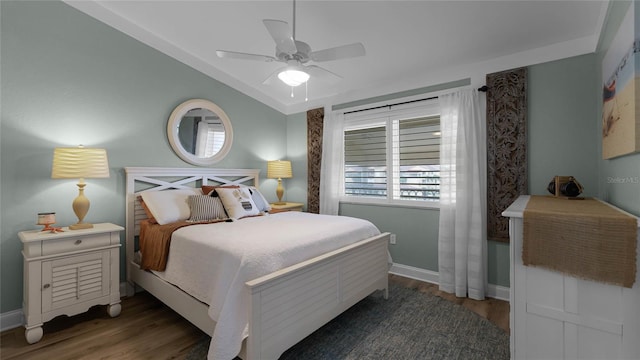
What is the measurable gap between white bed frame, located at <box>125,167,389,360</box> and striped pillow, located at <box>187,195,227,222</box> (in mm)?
585

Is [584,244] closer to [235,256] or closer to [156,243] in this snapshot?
[235,256]

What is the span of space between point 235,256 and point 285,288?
0.37 m

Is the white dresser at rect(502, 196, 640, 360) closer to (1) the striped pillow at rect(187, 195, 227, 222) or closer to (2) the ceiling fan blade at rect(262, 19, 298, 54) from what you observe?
(2) the ceiling fan blade at rect(262, 19, 298, 54)

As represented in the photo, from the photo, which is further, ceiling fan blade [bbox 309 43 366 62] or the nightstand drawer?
the nightstand drawer

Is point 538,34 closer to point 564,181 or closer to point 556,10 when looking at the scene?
point 556,10

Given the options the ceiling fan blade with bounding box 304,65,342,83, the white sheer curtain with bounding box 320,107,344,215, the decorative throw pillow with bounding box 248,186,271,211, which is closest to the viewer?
the ceiling fan blade with bounding box 304,65,342,83

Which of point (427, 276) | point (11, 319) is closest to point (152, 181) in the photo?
point (11, 319)

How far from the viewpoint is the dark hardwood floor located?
75.6 inches

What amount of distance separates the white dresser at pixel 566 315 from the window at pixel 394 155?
74.7 inches

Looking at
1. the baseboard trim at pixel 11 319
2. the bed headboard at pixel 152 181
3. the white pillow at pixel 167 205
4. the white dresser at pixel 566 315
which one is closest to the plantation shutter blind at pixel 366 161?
the bed headboard at pixel 152 181

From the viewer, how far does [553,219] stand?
1.30 meters

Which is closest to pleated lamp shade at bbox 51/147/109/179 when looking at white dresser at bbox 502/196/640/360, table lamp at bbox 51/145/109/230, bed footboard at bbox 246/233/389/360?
table lamp at bbox 51/145/109/230

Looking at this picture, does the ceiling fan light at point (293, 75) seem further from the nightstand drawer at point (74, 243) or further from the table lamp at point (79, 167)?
the nightstand drawer at point (74, 243)

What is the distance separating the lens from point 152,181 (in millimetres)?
3055
